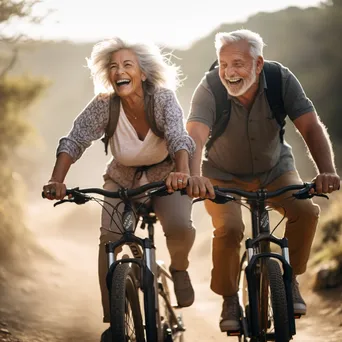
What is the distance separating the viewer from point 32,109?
13.4m

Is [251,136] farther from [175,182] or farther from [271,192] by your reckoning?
[175,182]

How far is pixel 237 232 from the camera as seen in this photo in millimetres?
5312

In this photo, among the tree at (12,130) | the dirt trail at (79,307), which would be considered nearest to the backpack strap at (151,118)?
the dirt trail at (79,307)

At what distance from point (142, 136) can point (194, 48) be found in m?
34.8

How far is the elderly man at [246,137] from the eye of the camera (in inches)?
206

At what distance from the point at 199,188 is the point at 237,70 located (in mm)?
1273

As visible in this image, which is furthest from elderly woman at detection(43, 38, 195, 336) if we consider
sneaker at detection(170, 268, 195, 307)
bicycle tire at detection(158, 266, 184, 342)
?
bicycle tire at detection(158, 266, 184, 342)

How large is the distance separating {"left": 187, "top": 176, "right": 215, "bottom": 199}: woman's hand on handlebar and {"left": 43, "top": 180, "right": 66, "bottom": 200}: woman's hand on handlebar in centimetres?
69

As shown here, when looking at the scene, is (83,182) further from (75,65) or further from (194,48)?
(75,65)

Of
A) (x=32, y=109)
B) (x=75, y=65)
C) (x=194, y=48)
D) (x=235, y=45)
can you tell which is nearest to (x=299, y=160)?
(x=194, y=48)

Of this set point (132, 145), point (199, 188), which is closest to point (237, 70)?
point (132, 145)

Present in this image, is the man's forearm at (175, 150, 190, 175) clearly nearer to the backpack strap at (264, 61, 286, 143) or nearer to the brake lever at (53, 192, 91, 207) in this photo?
the brake lever at (53, 192, 91, 207)

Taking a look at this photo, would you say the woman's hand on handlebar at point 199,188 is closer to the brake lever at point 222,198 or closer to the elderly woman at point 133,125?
the brake lever at point 222,198

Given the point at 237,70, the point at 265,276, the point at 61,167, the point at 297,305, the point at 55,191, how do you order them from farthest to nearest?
1. the point at 237,70
2. the point at 297,305
3. the point at 61,167
4. the point at 265,276
5. the point at 55,191
